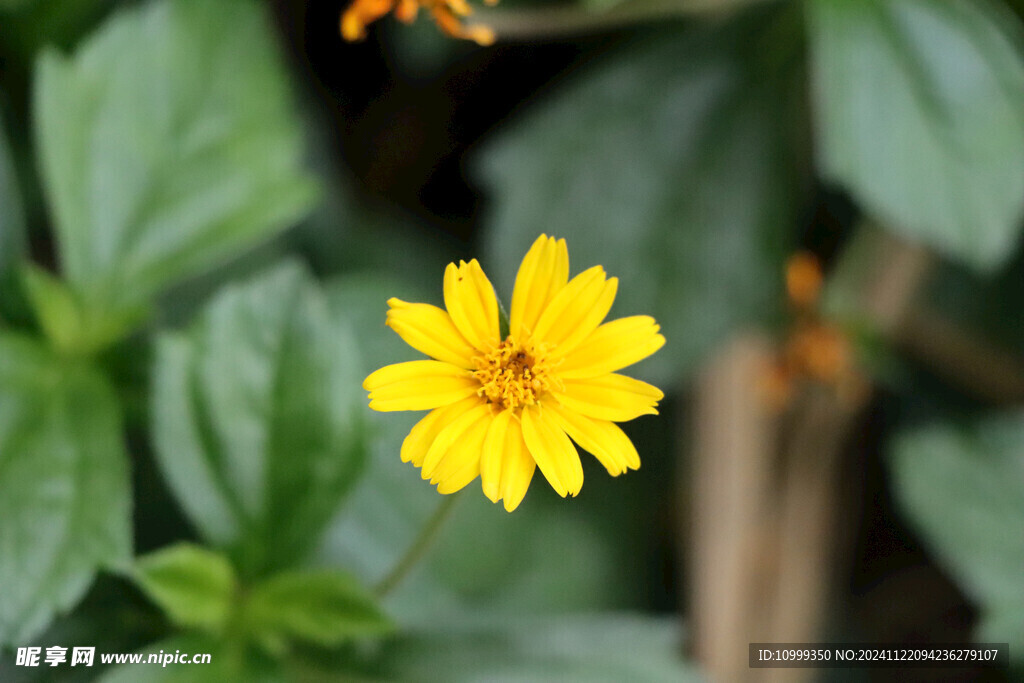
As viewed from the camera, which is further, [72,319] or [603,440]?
[72,319]

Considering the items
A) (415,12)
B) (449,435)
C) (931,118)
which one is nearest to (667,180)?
(931,118)

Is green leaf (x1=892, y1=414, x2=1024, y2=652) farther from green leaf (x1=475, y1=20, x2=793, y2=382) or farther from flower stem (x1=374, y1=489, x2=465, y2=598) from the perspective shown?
flower stem (x1=374, y1=489, x2=465, y2=598)

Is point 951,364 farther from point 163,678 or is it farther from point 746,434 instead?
point 163,678

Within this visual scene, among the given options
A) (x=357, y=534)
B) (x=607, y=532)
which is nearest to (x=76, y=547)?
(x=357, y=534)

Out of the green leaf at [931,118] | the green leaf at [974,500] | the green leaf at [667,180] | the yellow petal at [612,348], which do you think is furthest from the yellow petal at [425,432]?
the green leaf at [974,500]

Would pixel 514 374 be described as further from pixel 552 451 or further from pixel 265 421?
pixel 265 421
